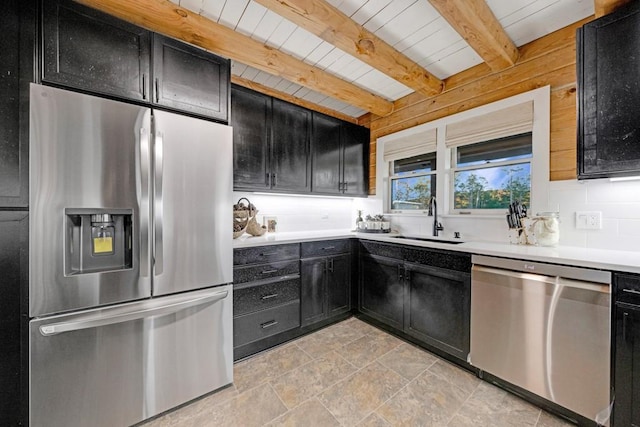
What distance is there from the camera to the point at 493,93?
2334mm

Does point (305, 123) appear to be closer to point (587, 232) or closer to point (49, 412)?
point (587, 232)

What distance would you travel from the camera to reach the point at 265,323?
218 centimetres

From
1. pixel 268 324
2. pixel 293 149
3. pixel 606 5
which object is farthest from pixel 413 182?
pixel 268 324

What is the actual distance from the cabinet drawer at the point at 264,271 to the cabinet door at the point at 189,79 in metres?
1.18

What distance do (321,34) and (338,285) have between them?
2238 mm

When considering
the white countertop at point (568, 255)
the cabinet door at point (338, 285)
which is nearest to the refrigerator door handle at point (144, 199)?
the white countertop at point (568, 255)

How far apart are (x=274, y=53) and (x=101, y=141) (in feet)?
4.90

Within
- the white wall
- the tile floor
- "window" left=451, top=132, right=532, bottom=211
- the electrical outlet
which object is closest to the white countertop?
the electrical outlet

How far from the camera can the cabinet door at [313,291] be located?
7.97 ft

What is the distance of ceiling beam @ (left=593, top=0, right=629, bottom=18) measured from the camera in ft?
4.88

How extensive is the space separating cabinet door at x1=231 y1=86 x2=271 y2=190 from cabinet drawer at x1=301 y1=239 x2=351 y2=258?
75 cm

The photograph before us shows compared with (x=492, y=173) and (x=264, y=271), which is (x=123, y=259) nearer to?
(x=264, y=271)

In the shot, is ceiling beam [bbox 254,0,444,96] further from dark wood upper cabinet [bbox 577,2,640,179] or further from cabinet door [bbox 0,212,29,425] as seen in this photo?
cabinet door [bbox 0,212,29,425]

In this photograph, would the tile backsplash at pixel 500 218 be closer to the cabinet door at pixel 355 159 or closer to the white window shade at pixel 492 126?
the cabinet door at pixel 355 159
